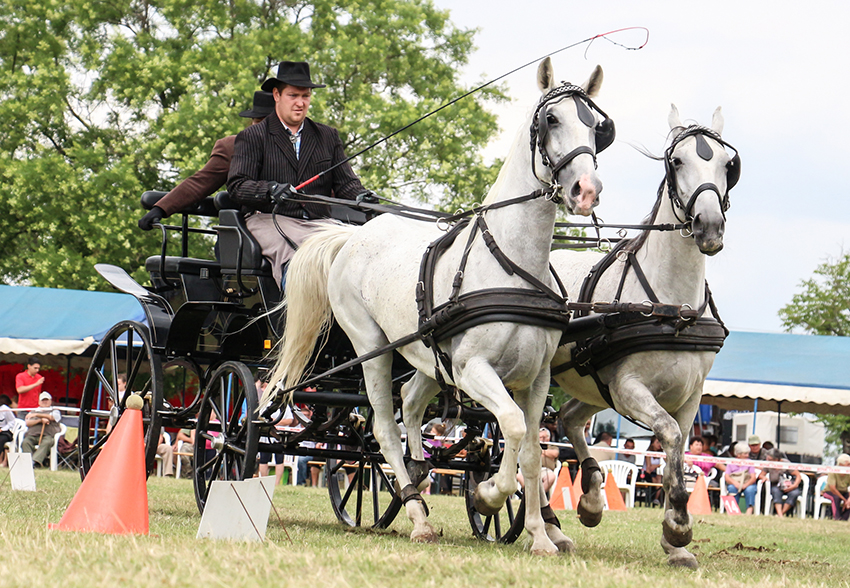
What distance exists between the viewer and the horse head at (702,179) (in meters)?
4.96

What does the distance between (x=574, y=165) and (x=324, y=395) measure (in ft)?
7.24

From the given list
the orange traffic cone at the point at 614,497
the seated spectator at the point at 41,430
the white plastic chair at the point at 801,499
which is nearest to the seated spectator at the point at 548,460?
the orange traffic cone at the point at 614,497

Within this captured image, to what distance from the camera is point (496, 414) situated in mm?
4727

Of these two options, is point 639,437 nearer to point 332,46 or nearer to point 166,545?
point 332,46

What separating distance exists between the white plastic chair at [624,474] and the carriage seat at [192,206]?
940 centimetres

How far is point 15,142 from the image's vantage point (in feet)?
71.7

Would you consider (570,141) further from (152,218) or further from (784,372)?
(784,372)

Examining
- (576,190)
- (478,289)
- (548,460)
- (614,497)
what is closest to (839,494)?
(614,497)

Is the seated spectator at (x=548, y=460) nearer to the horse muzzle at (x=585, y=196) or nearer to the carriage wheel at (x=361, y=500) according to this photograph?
the carriage wheel at (x=361, y=500)

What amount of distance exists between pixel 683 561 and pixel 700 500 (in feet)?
30.8

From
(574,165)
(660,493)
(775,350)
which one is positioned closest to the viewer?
(574,165)

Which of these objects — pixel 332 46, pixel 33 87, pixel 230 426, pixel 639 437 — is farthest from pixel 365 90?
pixel 230 426

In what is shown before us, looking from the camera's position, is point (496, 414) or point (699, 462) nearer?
point (496, 414)

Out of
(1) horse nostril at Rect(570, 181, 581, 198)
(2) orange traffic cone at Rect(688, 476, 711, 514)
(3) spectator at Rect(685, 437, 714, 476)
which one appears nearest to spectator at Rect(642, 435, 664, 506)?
(3) spectator at Rect(685, 437, 714, 476)
